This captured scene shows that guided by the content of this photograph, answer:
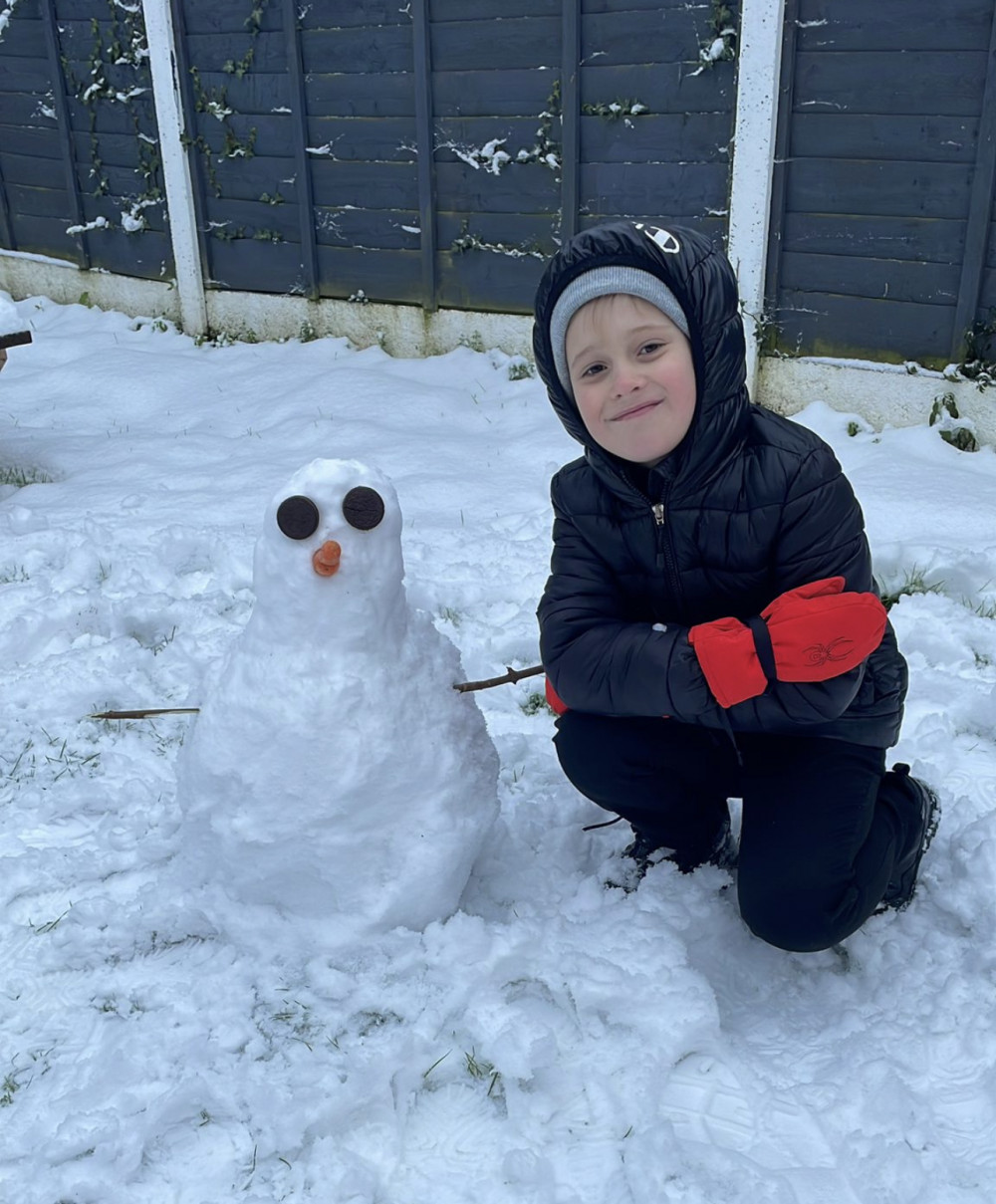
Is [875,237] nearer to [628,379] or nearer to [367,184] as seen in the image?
[367,184]

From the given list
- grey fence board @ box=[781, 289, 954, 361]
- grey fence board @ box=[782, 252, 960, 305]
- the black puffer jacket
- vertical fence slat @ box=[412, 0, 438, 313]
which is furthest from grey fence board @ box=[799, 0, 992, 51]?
the black puffer jacket

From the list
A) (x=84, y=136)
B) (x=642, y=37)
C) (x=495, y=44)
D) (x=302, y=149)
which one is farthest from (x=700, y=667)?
(x=84, y=136)

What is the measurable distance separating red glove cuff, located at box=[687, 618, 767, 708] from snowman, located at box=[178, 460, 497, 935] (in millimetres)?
459

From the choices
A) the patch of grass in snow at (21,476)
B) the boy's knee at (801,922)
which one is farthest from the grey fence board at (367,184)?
the boy's knee at (801,922)

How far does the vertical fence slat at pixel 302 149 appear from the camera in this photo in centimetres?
555

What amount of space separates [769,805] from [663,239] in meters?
0.97

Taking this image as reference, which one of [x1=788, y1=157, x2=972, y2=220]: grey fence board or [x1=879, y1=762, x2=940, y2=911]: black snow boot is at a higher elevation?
[x1=788, y1=157, x2=972, y2=220]: grey fence board

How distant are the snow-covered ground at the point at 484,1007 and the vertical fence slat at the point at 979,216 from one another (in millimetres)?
1760

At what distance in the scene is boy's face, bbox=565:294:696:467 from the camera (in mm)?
1654

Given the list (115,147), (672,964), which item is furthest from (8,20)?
(672,964)

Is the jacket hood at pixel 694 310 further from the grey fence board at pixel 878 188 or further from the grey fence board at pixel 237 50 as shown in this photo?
the grey fence board at pixel 237 50

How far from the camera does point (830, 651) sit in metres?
1.62

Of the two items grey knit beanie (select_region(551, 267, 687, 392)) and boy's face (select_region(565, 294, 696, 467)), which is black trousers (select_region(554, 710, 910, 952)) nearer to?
boy's face (select_region(565, 294, 696, 467))

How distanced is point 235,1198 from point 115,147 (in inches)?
261
